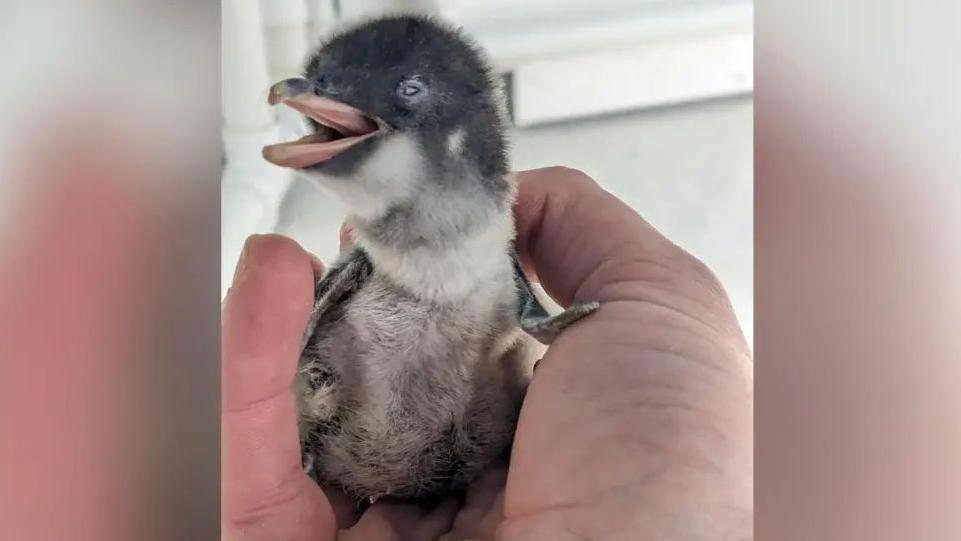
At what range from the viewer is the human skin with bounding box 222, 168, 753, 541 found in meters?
0.60

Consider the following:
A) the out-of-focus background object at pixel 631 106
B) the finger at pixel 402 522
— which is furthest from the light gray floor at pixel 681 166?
the finger at pixel 402 522

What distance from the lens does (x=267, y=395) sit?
25.8 inches

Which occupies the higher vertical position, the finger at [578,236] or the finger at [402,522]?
the finger at [578,236]

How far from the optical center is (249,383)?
2.17 feet

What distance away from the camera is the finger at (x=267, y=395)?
0.64 meters

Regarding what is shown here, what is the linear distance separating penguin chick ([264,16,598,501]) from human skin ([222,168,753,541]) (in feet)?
0.05
